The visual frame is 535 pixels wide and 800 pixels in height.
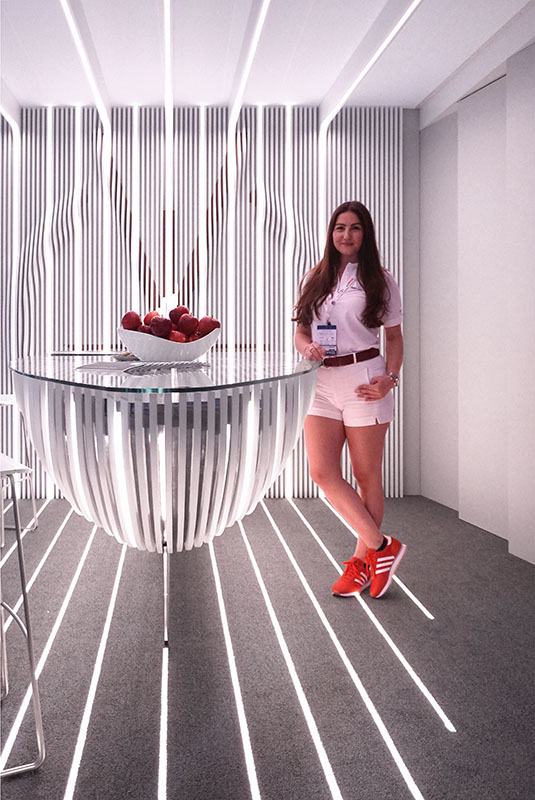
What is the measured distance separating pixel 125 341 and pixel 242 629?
3.88 feet

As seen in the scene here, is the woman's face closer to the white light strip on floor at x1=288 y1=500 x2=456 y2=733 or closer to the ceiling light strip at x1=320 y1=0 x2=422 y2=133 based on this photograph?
the ceiling light strip at x1=320 y1=0 x2=422 y2=133

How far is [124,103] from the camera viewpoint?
449cm

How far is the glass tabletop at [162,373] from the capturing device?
1.45 m

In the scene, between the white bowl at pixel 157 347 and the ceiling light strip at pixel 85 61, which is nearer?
the white bowl at pixel 157 347

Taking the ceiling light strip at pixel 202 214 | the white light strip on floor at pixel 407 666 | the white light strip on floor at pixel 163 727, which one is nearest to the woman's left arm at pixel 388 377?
the white light strip on floor at pixel 407 666

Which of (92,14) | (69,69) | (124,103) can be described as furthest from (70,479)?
(124,103)

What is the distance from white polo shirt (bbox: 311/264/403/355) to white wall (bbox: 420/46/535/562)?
1.01m

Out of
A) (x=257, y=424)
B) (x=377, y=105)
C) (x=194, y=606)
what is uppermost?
(x=377, y=105)

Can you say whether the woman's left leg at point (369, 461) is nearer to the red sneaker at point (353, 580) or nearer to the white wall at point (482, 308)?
the red sneaker at point (353, 580)

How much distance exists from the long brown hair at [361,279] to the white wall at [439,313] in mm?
1791

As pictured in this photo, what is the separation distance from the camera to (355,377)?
8.48 feet

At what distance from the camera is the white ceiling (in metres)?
3.23

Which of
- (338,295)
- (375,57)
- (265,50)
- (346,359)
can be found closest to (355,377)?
(346,359)

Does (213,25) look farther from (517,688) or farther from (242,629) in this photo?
(517,688)
